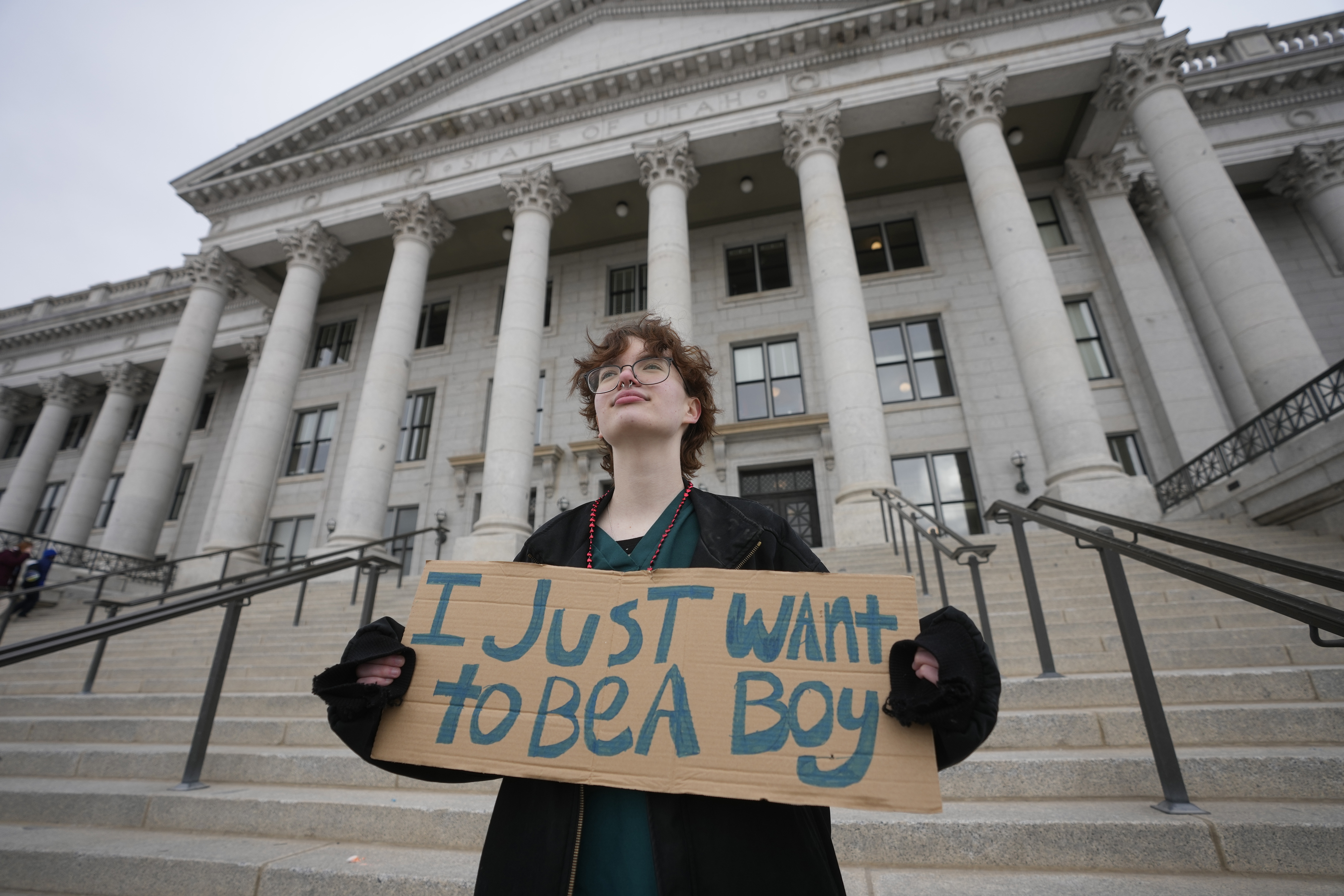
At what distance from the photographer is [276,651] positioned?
24.5 ft

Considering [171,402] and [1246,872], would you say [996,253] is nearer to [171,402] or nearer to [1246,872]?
[1246,872]

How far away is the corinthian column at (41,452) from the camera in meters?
23.2

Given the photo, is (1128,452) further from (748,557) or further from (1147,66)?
(748,557)

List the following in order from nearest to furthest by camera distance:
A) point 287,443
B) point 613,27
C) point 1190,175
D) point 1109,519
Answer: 1. point 1109,519
2. point 1190,175
3. point 613,27
4. point 287,443

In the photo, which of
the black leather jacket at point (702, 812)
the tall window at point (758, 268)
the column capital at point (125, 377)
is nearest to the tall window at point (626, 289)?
the tall window at point (758, 268)

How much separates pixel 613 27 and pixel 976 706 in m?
21.3

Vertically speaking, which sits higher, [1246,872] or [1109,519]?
[1109,519]

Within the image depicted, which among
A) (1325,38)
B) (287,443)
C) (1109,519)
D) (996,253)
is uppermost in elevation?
(1325,38)

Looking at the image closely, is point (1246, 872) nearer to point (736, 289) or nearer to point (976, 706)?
point (976, 706)

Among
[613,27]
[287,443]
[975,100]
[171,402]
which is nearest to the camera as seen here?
[975,100]

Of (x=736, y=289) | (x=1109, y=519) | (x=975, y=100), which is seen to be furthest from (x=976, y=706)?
(x=736, y=289)

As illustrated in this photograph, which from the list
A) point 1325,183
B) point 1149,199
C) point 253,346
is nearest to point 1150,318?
point 1149,199

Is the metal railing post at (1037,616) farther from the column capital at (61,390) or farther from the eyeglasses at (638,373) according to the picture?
the column capital at (61,390)

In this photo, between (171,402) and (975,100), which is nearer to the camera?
(975,100)
